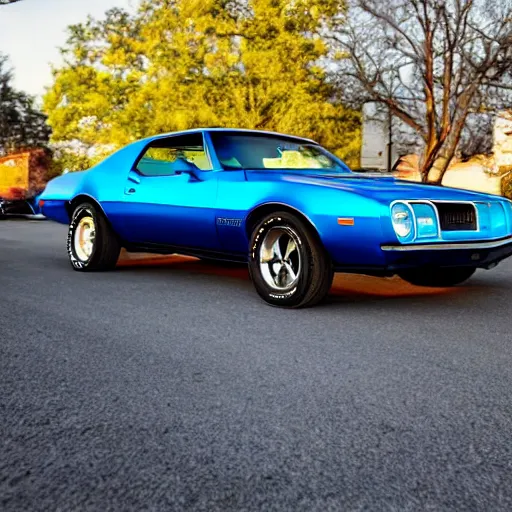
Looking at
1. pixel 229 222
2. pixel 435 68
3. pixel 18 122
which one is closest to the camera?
pixel 229 222

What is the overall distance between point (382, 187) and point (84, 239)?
12.1 feet

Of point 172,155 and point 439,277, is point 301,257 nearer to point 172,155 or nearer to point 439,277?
point 439,277

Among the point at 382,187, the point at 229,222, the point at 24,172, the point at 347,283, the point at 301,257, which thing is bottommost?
the point at 347,283

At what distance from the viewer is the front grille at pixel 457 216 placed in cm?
574

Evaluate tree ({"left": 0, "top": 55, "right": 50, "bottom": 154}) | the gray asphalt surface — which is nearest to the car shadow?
the gray asphalt surface

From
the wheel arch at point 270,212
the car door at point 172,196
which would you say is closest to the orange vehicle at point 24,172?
the car door at point 172,196

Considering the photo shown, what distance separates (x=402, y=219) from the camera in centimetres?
545

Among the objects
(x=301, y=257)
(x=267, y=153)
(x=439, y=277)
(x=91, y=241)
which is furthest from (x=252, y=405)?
(x=91, y=241)

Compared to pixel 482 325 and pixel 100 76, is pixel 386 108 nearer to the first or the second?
pixel 100 76

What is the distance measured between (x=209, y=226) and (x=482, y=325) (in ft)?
7.81

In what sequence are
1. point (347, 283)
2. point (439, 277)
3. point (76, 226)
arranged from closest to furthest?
point (439, 277), point (347, 283), point (76, 226)

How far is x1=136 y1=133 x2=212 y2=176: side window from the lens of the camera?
22.5 ft

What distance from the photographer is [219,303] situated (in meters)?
6.13

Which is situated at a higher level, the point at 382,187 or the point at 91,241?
the point at 382,187
